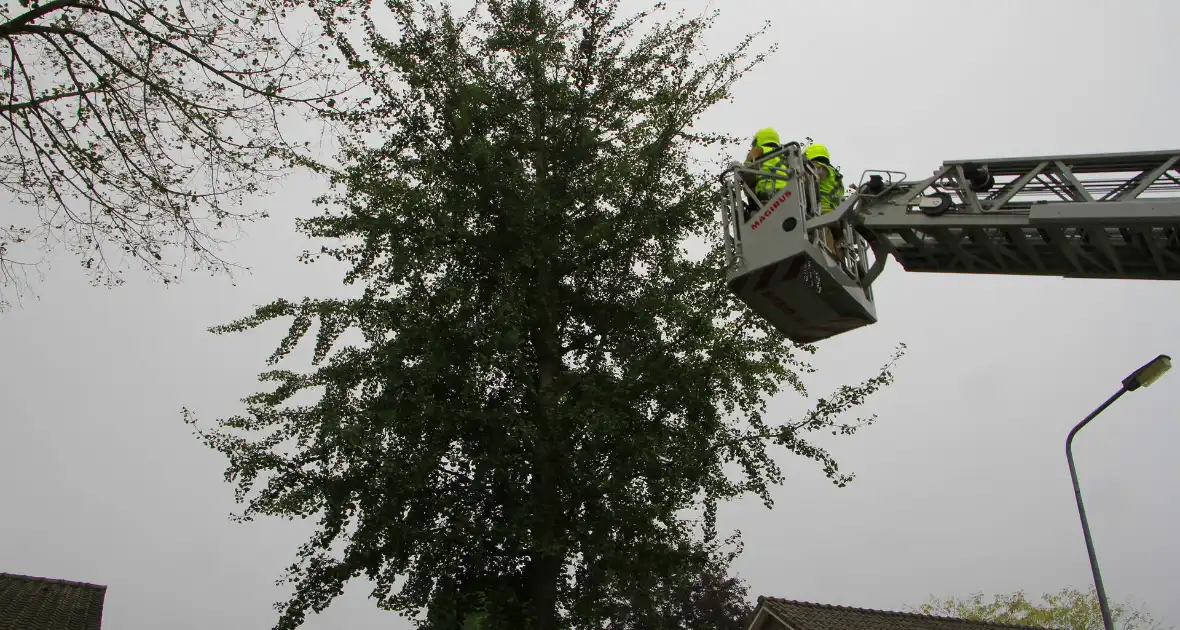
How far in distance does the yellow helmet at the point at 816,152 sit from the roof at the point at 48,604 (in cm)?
1885

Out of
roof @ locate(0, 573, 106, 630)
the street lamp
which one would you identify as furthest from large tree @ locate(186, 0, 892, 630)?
roof @ locate(0, 573, 106, 630)

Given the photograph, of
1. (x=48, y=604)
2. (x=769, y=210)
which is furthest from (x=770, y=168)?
(x=48, y=604)

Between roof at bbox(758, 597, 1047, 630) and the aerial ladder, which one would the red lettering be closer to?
the aerial ladder

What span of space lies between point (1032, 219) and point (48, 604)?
22184 millimetres

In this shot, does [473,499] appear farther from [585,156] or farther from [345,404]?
[585,156]

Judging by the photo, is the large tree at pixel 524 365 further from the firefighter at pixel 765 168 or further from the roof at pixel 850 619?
the roof at pixel 850 619

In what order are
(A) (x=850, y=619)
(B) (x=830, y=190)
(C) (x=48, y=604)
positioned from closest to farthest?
(B) (x=830, y=190) → (C) (x=48, y=604) → (A) (x=850, y=619)

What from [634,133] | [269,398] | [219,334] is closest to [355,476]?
[269,398]

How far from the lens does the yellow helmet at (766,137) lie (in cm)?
846

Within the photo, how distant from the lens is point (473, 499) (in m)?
11.5

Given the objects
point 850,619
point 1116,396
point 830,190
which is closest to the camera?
point 830,190

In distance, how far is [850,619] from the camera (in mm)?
23719

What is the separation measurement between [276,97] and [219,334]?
18.6 feet

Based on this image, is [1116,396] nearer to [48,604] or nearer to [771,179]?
[771,179]
